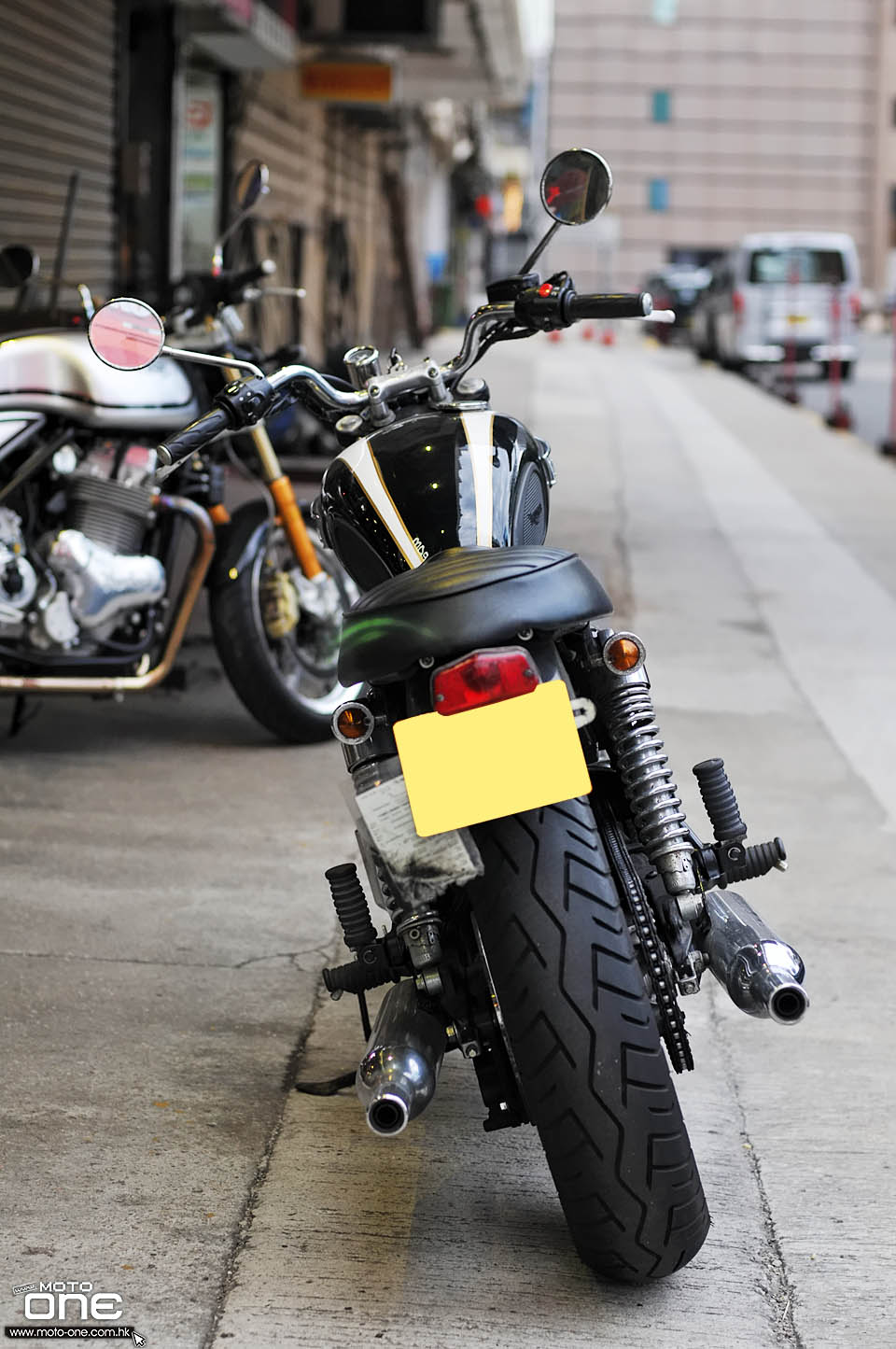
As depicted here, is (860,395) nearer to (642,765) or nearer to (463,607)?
(642,765)

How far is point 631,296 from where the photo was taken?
3133 millimetres

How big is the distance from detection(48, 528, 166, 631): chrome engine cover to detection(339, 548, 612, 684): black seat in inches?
102

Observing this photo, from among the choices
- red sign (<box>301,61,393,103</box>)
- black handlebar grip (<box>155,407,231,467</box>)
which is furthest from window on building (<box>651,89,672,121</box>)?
black handlebar grip (<box>155,407,231,467</box>)

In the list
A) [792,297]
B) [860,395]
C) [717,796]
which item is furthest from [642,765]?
[792,297]

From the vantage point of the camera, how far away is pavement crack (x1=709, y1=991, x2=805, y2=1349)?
8.30 feet

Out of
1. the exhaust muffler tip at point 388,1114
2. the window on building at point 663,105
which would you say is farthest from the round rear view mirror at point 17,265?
the window on building at point 663,105

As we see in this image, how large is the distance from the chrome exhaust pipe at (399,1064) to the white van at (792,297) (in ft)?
68.0

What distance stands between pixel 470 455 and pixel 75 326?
9.77 ft

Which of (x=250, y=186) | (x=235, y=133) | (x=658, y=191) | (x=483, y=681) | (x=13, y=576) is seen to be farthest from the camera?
(x=658, y=191)

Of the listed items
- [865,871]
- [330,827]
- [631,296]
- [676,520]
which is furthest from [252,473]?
[676,520]

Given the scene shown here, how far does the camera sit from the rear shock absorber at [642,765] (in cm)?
276

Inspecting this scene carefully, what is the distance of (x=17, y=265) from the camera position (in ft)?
17.4

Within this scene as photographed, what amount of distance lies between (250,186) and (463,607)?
99.1 inches

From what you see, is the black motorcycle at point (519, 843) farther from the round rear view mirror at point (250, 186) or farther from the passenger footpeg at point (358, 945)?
the round rear view mirror at point (250, 186)
